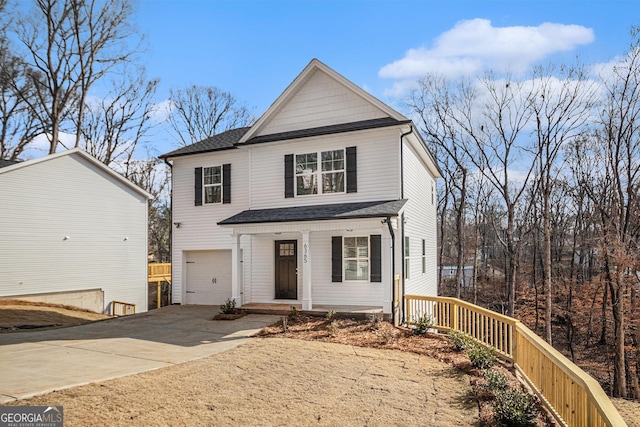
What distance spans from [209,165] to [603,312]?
21530 mm

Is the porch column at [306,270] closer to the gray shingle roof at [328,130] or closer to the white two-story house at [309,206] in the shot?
the white two-story house at [309,206]

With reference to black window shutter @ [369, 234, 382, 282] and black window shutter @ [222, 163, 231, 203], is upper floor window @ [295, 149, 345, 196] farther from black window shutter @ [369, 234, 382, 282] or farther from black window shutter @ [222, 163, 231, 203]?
black window shutter @ [222, 163, 231, 203]

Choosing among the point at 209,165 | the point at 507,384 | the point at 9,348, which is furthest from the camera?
the point at 209,165

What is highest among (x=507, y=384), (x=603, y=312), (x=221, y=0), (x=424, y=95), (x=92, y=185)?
(x=424, y=95)

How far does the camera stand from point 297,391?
21.3 feet

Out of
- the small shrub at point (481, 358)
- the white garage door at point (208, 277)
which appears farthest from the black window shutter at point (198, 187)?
the small shrub at point (481, 358)

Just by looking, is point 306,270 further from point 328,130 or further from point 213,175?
point 213,175

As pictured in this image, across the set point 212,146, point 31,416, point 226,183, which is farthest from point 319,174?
point 31,416

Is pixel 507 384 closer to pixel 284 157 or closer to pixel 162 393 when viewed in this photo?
pixel 162 393

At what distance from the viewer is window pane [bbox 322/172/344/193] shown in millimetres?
13445

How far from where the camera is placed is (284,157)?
14.2m

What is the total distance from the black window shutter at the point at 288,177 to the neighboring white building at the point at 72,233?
429 inches

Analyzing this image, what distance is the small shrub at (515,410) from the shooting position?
547 cm

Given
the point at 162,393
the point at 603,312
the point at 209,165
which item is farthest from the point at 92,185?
the point at 603,312
